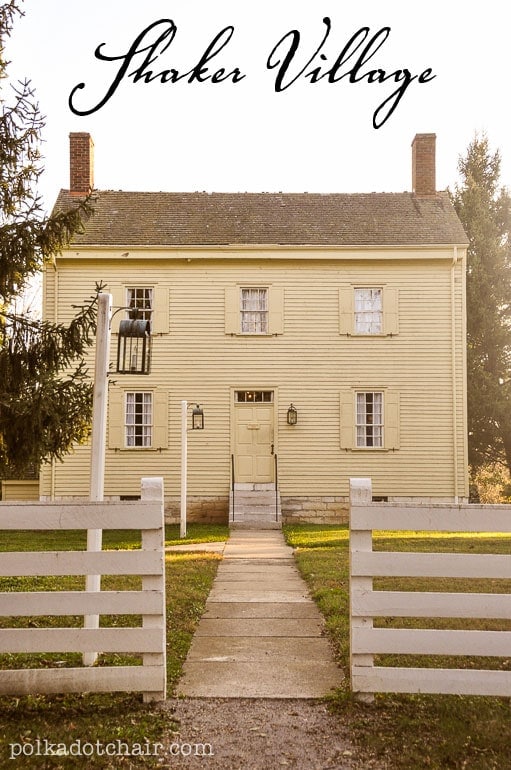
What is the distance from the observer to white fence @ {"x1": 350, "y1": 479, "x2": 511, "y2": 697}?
429cm

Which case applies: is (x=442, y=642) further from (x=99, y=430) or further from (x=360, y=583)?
(x=99, y=430)

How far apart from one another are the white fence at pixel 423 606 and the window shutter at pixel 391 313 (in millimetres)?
14608

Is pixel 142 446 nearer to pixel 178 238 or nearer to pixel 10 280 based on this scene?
pixel 178 238

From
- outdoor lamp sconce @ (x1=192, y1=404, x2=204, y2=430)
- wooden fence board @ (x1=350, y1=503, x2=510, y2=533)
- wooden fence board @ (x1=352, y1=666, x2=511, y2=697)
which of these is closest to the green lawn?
wooden fence board @ (x1=352, y1=666, x2=511, y2=697)

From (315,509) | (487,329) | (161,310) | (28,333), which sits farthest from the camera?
(487,329)

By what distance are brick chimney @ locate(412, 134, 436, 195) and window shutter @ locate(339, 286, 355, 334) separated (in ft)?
13.3

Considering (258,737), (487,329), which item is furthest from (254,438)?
(258,737)

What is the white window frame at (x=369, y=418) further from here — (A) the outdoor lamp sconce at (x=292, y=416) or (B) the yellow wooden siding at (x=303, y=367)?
(A) the outdoor lamp sconce at (x=292, y=416)

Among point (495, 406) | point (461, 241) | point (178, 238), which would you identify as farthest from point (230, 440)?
point (495, 406)

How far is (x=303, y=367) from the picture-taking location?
18734 millimetres

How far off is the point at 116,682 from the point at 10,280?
6.43 m

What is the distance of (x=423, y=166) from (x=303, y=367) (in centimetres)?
662

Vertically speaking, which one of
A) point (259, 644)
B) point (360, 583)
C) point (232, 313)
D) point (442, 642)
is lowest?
point (259, 644)

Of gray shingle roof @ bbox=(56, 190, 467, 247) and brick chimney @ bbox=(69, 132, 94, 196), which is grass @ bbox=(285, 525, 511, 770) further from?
brick chimney @ bbox=(69, 132, 94, 196)
